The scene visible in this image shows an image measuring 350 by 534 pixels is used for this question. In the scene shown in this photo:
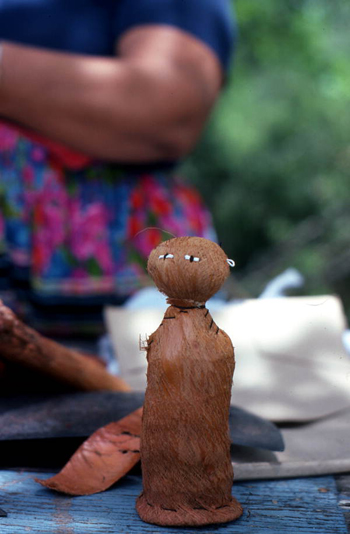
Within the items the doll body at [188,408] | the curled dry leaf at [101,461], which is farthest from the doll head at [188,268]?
the curled dry leaf at [101,461]

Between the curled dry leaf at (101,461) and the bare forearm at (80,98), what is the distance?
0.86 metres

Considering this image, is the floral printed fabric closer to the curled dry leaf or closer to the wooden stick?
the wooden stick

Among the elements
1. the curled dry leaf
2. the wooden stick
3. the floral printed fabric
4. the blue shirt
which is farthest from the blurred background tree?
the curled dry leaf

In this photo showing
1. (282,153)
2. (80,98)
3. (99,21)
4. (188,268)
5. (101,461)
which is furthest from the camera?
(282,153)

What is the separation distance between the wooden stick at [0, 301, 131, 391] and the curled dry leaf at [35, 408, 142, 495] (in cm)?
12

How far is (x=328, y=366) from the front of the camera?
1025 mm

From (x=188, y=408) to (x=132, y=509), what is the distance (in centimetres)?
13

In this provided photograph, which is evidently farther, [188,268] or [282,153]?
[282,153]

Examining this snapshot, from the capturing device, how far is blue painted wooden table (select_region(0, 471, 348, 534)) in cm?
64

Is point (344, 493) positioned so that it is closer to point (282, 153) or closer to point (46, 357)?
point (46, 357)

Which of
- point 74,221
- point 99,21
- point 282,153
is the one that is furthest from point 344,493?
point 282,153

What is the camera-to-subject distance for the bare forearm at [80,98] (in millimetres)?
1431

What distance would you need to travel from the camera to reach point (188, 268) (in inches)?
26.1

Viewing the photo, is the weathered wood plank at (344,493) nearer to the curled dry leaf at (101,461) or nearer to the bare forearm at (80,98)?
the curled dry leaf at (101,461)
